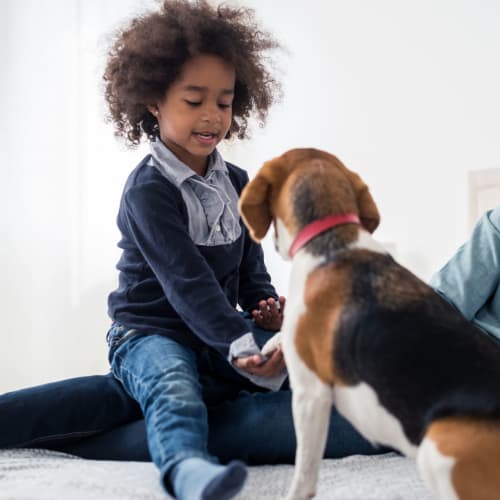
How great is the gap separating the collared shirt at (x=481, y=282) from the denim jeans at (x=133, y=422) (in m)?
0.35

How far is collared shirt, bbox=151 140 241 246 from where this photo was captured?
1.52 metres

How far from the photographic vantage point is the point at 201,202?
156 centimetres

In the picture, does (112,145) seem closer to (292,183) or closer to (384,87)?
(384,87)

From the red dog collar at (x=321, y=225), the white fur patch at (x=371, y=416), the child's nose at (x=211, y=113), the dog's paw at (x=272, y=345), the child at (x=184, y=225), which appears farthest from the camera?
the child's nose at (x=211, y=113)

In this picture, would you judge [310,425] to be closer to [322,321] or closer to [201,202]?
[322,321]

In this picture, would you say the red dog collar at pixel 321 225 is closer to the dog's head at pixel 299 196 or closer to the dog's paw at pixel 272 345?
the dog's head at pixel 299 196

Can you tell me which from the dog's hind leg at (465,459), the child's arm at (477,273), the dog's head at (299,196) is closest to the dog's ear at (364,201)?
the dog's head at (299,196)

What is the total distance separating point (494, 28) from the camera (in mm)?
2365

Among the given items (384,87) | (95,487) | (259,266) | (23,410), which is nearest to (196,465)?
(95,487)

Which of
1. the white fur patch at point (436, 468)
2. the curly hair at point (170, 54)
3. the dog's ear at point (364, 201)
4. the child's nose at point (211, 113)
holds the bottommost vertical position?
the white fur patch at point (436, 468)

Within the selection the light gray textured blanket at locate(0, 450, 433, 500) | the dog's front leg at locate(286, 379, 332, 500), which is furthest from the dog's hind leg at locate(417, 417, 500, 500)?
the light gray textured blanket at locate(0, 450, 433, 500)

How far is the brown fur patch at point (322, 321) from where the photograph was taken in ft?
2.98

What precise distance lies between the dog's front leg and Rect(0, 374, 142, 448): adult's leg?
69cm

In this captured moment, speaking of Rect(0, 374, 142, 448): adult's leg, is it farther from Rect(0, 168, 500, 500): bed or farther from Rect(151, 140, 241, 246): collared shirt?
Rect(151, 140, 241, 246): collared shirt
